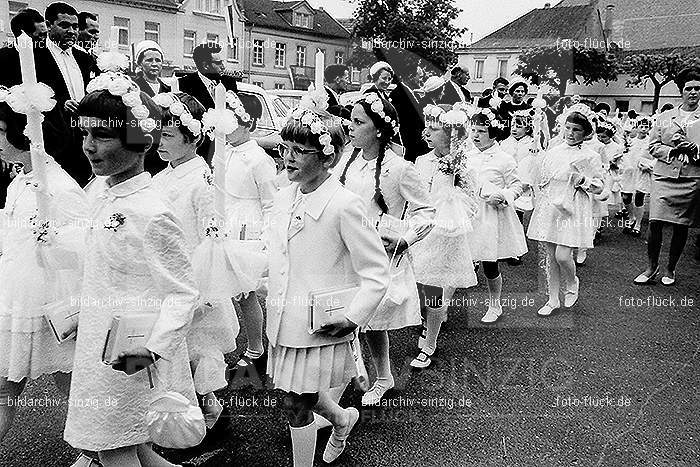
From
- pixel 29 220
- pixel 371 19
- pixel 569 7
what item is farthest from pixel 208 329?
pixel 569 7

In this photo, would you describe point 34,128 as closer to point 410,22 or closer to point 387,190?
point 387,190

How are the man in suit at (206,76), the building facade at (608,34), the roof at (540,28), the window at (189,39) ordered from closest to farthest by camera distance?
the man in suit at (206,76) < the roof at (540,28) < the building facade at (608,34) < the window at (189,39)

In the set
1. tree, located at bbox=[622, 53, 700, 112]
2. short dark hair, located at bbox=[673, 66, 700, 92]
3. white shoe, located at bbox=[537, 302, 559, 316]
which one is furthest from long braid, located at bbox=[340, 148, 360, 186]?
tree, located at bbox=[622, 53, 700, 112]

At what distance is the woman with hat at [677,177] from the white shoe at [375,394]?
4.80m

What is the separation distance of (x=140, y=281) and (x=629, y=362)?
420cm

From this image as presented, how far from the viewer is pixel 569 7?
4291cm

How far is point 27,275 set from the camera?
9.98ft

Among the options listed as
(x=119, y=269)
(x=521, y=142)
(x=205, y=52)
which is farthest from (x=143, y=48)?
(x=521, y=142)

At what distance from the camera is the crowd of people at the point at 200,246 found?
263 cm

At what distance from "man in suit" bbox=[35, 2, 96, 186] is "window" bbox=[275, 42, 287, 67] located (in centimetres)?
4562

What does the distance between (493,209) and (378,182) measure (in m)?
2.51

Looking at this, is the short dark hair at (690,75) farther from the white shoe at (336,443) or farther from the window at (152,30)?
the window at (152,30)

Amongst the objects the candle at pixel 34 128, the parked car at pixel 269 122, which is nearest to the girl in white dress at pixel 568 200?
the candle at pixel 34 128

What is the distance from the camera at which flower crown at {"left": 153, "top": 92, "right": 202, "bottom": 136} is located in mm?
3441
